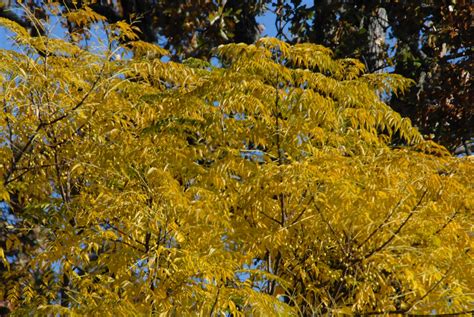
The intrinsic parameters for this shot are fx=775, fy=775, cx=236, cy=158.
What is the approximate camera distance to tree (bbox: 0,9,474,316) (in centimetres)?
437

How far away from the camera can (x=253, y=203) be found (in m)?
4.96

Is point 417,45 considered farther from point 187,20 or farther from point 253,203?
point 253,203

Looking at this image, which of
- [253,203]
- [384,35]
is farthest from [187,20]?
[253,203]

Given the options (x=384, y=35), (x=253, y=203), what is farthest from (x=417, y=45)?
(x=253, y=203)

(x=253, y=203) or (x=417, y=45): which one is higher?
(x=417, y=45)

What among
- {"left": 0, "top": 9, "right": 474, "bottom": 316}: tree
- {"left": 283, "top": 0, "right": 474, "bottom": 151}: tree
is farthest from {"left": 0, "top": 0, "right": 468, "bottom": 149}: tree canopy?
{"left": 0, "top": 9, "right": 474, "bottom": 316}: tree

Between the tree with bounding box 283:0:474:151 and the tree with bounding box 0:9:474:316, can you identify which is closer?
the tree with bounding box 0:9:474:316

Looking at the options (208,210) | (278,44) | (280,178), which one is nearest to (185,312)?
(208,210)

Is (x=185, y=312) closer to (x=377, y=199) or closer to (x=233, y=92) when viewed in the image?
(x=377, y=199)

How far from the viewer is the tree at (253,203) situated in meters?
4.37

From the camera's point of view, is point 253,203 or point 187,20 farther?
point 187,20

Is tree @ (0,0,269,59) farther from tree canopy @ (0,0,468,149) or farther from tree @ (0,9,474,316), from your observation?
tree @ (0,9,474,316)

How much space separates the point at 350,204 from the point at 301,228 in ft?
1.85

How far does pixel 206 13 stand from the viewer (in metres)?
10.8
